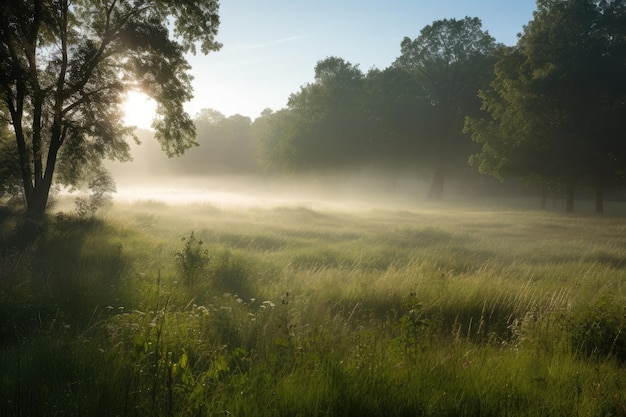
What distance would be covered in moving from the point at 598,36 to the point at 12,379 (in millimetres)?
35975

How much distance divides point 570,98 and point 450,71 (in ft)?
68.6

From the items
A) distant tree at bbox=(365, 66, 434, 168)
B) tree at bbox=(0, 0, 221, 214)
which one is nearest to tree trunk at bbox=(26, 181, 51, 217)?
tree at bbox=(0, 0, 221, 214)

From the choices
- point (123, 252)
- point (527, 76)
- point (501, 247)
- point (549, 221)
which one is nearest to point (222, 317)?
point (123, 252)

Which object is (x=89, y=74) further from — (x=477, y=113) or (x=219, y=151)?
(x=219, y=151)

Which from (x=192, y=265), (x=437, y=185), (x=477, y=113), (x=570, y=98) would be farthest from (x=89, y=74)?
(x=437, y=185)

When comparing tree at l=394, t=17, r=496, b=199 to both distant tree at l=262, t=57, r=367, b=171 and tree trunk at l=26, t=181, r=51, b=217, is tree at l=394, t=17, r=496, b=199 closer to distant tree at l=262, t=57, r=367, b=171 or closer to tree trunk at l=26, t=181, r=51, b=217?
distant tree at l=262, t=57, r=367, b=171

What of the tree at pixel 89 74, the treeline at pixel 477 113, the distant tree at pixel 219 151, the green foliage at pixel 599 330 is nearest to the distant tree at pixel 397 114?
the treeline at pixel 477 113

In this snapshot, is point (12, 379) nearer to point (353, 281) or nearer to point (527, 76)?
point (353, 281)

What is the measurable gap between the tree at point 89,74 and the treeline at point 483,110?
79.9 ft

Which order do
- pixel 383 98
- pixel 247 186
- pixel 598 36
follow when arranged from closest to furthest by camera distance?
1. pixel 598 36
2. pixel 383 98
3. pixel 247 186

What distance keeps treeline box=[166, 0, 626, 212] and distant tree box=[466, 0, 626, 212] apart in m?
0.07

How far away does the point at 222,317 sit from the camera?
588 centimetres

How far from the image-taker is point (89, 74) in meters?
13.7

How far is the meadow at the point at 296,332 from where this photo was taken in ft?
11.0
